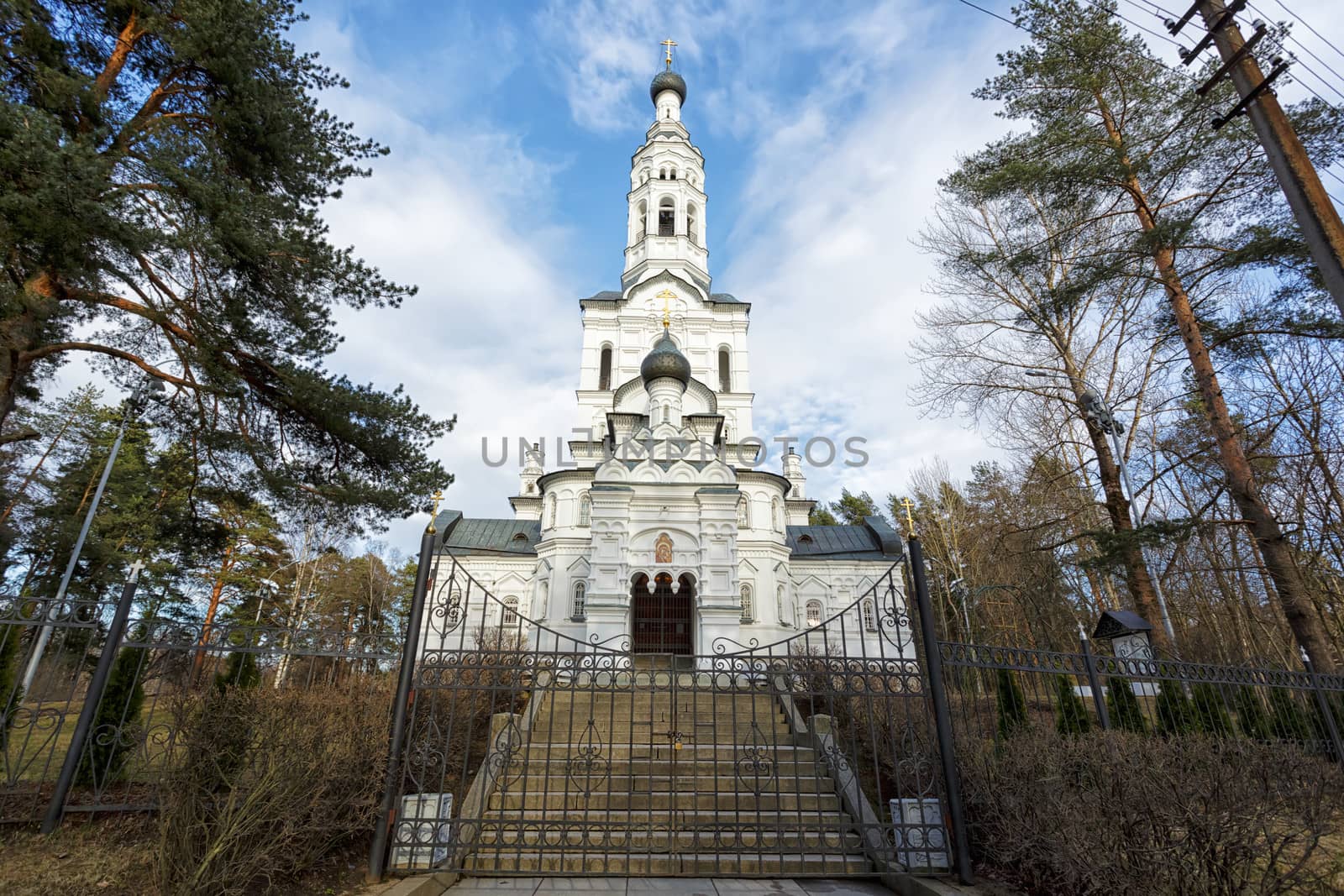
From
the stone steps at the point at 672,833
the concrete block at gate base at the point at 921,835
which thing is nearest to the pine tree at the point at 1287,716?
the concrete block at gate base at the point at 921,835

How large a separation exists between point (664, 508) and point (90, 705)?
37.1ft

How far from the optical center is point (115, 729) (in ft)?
17.6

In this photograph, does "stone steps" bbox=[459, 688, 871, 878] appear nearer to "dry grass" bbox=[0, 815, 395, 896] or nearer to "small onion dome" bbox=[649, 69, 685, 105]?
"dry grass" bbox=[0, 815, 395, 896]

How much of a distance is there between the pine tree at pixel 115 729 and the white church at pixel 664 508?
2.75 m

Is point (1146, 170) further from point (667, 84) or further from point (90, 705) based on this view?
point (667, 84)

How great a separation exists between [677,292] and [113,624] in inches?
1010

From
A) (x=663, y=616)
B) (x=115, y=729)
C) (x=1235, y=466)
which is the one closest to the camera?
(x=115, y=729)

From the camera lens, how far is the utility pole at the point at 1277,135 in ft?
19.1

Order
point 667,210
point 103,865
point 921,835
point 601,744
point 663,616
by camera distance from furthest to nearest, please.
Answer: point 667,210, point 663,616, point 601,744, point 921,835, point 103,865

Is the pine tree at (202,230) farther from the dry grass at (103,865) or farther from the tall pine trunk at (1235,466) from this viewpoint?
the tall pine trunk at (1235,466)

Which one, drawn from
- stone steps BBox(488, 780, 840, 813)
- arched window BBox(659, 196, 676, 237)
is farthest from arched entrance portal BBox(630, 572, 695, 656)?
arched window BBox(659, 196, 676, 237)

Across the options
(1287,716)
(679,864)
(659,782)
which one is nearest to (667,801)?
(659,782)

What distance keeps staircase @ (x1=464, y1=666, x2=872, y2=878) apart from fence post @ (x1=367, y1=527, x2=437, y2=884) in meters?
0.69

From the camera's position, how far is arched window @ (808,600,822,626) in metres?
22.1
